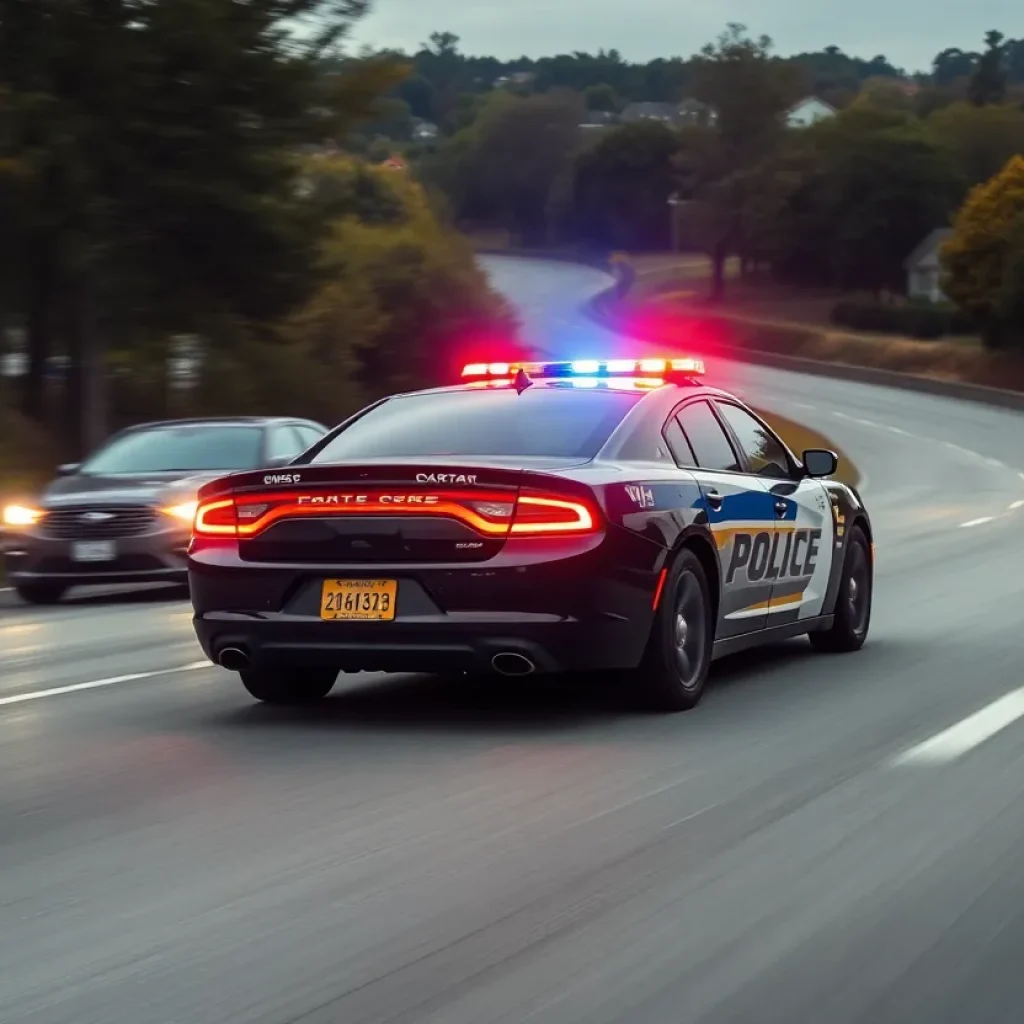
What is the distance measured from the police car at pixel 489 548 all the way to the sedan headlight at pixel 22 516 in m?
7.57

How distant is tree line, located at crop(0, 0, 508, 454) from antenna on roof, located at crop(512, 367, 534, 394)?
16.3 metres

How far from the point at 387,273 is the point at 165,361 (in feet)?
57.8

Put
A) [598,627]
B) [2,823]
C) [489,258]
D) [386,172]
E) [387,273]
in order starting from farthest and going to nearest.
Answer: [489,258] < [386,172] < [387,273] < [598,627] < [2,823]

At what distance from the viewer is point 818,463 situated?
38.7ft

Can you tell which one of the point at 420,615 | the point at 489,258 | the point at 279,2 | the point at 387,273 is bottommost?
the point at 489,258

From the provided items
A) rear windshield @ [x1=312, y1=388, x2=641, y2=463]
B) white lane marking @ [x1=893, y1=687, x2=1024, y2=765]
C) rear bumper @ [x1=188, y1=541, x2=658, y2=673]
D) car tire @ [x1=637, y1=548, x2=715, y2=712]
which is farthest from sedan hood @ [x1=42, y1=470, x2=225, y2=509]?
white lane marking @ [x1=893, y1=687, x2=1024, y2=765]

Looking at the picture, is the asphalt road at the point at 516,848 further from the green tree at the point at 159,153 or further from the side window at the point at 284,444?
the green tree at the point at 159,153

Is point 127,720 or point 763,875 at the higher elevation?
point 763,875

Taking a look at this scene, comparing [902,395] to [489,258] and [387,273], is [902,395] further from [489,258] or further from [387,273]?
[489,258]

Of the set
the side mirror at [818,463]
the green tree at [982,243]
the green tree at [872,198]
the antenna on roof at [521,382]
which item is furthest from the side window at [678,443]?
the green tree at [872,198]

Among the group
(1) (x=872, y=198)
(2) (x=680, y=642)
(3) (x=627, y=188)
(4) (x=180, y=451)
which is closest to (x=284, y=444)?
(4) (x=180, y=451)

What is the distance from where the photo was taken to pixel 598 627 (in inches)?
360

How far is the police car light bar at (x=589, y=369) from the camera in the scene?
1085 cm

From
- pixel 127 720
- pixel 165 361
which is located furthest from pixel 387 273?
pixel 127 720
